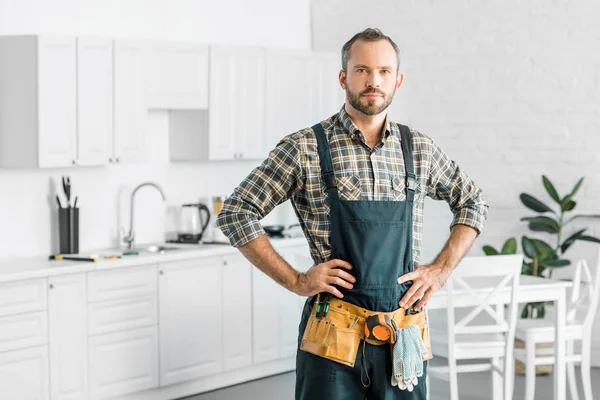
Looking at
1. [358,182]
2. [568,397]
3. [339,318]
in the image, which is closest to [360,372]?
[339,318]

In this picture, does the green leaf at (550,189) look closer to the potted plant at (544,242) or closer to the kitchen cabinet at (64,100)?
the potted plant at (544,242)

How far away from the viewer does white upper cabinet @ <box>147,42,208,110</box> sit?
567cm

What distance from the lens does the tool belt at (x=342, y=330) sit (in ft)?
8.44

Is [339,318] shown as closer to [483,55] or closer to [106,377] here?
[106,377]

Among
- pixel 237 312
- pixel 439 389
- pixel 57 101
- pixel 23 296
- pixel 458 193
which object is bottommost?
pixel 439 389

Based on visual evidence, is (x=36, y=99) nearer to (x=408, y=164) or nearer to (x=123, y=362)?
(x=123, y=362)

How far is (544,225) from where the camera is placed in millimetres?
6051

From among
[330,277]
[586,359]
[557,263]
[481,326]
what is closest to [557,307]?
[586,359]

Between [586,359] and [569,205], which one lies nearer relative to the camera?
[586,359]

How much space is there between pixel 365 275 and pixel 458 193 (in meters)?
0.47

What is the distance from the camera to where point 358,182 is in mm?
2641

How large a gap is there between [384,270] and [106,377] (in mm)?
2968

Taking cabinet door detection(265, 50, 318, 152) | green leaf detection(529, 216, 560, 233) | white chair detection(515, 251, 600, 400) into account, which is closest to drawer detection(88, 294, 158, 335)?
cabinet door detection(265, 50, 318, 152)

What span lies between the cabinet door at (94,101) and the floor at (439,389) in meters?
1.51
